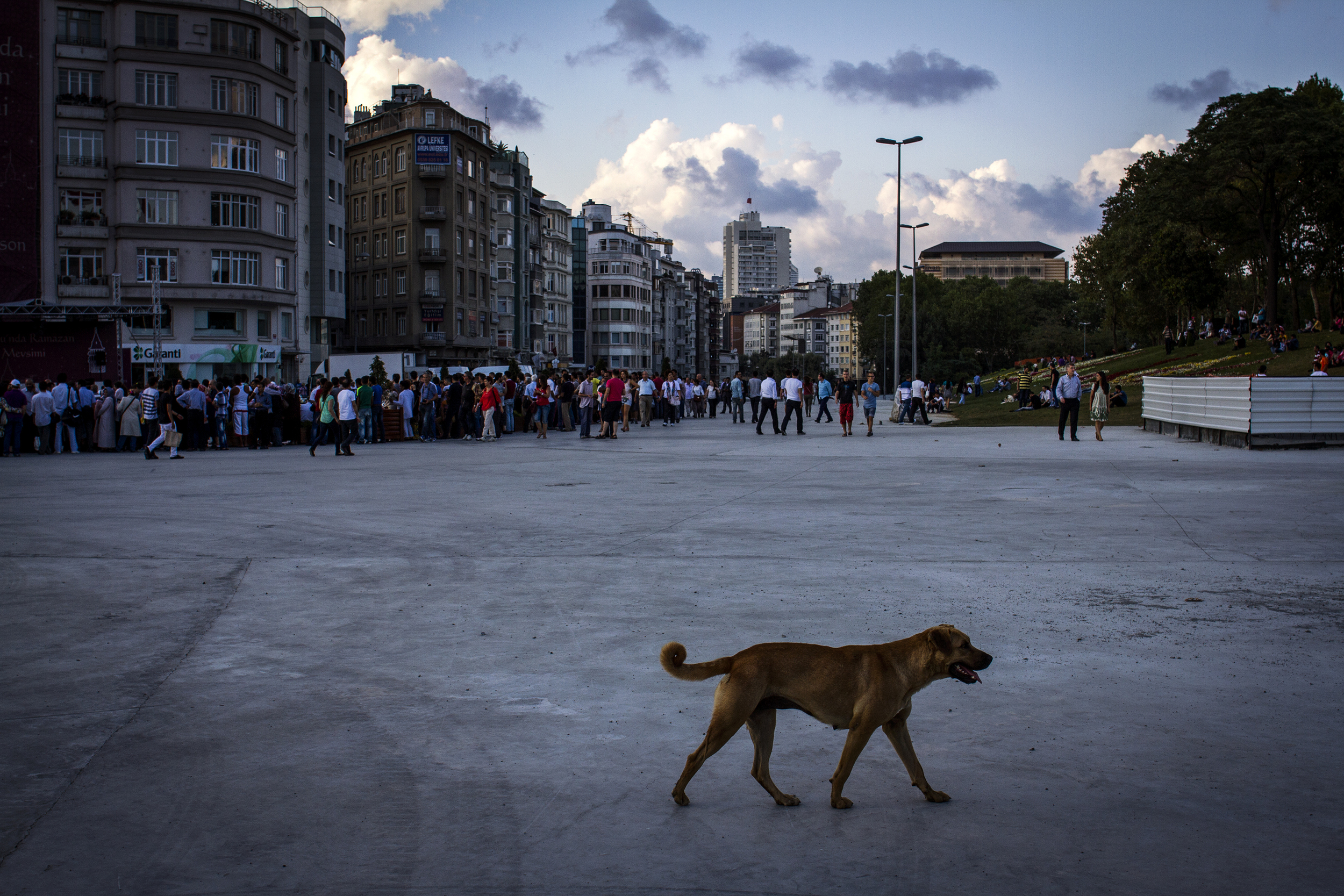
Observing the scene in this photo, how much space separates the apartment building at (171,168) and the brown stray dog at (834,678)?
158ft

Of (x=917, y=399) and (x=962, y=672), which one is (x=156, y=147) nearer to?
(x=917, y=399)

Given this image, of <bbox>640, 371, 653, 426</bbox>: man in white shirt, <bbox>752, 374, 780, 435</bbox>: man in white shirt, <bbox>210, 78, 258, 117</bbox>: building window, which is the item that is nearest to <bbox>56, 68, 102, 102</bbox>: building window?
<bbox>210, 78, 258, 117</bbox>: building window

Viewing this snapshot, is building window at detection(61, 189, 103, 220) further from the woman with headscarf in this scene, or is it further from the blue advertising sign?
the blue advertising sign

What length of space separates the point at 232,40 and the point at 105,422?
31.5 m

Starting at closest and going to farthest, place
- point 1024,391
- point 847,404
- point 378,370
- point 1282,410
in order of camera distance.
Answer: point 1282,410 < point 847,404 < point 1024,391 < point 378,370

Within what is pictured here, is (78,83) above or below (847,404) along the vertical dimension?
above

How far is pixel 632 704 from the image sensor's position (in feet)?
17.6

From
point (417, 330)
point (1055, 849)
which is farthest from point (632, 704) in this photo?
point (417, 330)

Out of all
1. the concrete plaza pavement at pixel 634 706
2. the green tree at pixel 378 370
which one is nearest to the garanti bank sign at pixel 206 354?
the green tree at pixel 378 370

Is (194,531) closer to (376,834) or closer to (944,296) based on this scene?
(376,834)

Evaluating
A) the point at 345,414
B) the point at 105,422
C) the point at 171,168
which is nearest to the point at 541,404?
the point at 345,414

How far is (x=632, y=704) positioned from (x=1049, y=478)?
12.8 metres

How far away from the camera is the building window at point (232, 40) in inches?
1994

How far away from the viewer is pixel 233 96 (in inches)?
2013
